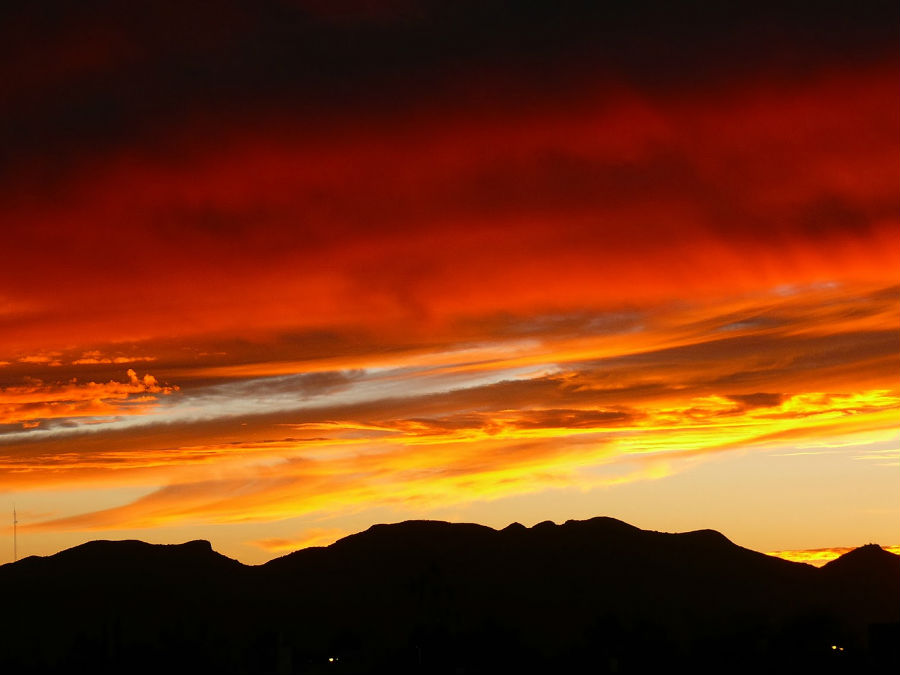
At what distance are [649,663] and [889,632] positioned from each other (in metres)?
22.2

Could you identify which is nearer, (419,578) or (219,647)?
(419,578)

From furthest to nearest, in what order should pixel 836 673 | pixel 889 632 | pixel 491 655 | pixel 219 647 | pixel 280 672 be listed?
1. pixel 219 647
2. pixel 491 655
3. pixel 889 632
4. pixel 836 673
5. pixel 280 672

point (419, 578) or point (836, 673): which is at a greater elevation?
point (419, 578)

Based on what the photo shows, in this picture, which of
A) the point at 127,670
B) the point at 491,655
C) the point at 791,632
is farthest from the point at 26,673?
the point at 791,632

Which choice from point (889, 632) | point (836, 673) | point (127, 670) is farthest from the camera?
point (127, 670)

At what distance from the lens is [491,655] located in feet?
391

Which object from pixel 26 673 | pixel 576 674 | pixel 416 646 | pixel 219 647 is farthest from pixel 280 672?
pixel 219 647

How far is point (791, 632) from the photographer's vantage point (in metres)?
111

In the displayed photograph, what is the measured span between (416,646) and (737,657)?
3231 cm

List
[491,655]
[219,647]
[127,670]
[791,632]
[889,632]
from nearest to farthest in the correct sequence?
1. [889,632]
2. [127,670]
3. [791,632]
4. [491,655]
5. [219,647]

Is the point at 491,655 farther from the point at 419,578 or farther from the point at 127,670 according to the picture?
the point at 127,670

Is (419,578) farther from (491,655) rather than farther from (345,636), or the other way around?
(345,636)

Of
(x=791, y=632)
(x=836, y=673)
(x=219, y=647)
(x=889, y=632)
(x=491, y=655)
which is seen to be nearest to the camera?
(x=836, y=673)

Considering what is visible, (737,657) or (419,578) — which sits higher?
(419,578)
